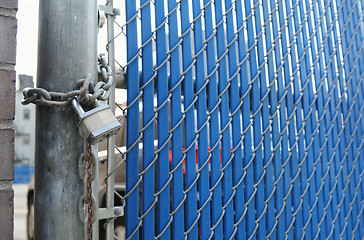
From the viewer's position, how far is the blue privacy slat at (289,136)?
1.66 meters

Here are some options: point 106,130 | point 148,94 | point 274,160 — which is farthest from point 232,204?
point 106,130

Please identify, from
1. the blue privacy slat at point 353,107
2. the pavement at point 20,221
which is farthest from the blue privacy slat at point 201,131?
the pavement at point 20,221

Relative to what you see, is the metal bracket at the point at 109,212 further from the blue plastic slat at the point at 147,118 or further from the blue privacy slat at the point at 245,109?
the blue privacy slat at the point at 245,109

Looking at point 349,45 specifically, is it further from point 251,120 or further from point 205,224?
point 205,224

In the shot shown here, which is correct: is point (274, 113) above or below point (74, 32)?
below

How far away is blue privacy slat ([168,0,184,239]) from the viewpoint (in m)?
1.30

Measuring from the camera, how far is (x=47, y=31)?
3.18 feet

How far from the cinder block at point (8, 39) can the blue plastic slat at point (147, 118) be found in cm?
45

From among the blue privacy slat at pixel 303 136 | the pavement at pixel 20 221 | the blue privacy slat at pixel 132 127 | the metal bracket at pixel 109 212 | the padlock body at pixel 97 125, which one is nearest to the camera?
the padlock body at pixel 97 125

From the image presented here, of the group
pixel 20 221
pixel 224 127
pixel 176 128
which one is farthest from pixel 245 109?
pixel 20 221

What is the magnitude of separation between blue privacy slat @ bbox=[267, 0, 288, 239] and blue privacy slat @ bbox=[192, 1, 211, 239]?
15.5 inches

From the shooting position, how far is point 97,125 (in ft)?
2.79

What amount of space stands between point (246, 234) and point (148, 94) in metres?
0.72

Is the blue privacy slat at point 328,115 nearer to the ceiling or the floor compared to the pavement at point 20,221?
nearer to the ceiling
